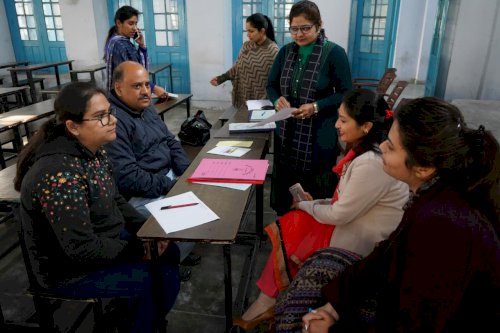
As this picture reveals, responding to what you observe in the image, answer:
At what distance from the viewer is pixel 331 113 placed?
2.76m

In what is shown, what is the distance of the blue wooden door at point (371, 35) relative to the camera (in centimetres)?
672

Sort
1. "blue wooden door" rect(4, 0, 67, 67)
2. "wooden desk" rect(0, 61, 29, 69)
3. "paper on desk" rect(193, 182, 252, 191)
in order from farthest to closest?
1. "blue wooden door" rect(4, 0, 67, 67)
2. "wooden desk" rect(0, 61, 29, 69)
3. "paper on desk" rect(193, 182, 252, 191)

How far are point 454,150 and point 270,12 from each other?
639cm

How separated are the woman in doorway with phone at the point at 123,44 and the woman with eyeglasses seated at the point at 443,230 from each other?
2924mm

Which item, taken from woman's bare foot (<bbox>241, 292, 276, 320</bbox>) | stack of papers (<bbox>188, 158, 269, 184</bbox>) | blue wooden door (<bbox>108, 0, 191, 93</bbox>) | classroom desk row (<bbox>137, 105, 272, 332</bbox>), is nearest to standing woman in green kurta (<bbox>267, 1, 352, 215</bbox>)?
classroom desk row (<bbox>137, 105, 272, 332</bbox>)

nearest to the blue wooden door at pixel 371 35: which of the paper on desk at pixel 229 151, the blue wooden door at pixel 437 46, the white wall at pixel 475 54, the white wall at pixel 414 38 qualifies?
the blue wooden door at pixel 437 46

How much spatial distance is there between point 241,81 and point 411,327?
3228mm

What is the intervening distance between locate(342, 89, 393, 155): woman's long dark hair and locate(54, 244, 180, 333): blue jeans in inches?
43.8

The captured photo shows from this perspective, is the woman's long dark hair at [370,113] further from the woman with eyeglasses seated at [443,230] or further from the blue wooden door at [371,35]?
the blue wooden door at [371,35]

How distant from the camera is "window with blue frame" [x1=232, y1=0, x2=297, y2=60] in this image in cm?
690

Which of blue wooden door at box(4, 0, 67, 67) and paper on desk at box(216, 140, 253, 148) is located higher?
blue wooden door at box(4, 0, 67, 67)

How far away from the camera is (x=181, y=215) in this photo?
1.72 meters

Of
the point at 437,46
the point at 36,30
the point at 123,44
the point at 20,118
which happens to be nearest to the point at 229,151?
the point at 123,44

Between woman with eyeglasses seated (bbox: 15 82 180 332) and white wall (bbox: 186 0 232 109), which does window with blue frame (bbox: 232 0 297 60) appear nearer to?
white wall (bbox: 186 0 232 109)
